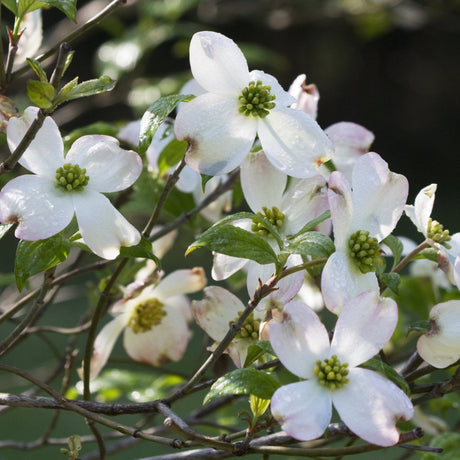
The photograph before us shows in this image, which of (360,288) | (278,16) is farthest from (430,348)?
(278,16)

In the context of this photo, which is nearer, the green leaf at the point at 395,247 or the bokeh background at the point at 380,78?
the green leaf at the point at 395,247

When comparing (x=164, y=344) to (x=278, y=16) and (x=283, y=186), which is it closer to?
(x=283, y=186)

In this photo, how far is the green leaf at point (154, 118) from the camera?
1.52ft

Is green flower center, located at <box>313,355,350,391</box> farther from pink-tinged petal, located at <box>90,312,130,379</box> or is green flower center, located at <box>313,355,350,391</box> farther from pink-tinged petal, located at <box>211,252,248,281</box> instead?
pink-tinged petal, located at <box>90,312,130,379</box>

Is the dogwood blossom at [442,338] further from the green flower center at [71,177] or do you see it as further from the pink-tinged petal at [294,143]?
the green flower center at [71,177]

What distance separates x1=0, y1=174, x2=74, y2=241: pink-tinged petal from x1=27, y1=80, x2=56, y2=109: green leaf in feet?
0.19

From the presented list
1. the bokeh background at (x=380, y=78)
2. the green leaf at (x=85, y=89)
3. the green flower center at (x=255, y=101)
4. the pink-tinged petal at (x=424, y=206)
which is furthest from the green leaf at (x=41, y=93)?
the bokeh background at (x=380, y=78)

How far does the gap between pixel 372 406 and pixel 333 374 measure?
0.03 meters

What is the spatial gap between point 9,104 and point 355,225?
0.22 m

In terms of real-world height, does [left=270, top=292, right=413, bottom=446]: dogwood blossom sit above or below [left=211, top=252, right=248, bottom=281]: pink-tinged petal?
below

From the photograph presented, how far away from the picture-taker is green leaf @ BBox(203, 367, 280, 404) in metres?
0.43

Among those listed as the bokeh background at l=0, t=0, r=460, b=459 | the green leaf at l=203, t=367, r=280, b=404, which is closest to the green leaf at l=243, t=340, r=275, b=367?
the green leaf at l=203, t=367, r=280, b=404

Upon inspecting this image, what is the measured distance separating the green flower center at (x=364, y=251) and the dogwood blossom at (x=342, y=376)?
32 mm

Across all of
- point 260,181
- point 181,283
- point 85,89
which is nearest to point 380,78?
point 181,283
